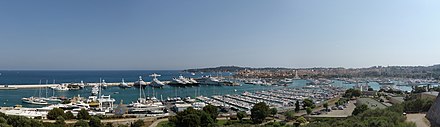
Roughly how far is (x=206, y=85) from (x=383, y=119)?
50.7 meters

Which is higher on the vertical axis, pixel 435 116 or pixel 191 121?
pixel 435 116

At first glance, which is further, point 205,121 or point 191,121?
point 205,121

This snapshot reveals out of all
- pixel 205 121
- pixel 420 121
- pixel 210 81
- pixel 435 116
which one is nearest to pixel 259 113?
pixel 205 121

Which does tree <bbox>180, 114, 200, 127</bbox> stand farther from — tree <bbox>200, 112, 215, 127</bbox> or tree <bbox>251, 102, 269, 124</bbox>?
tree <bbox>251, 102, 269, 124</bbox>

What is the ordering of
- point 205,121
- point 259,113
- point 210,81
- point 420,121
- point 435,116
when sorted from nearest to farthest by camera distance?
point 435,116 → point 420,121 → point 205,121 → point 259,113 → point 210,81

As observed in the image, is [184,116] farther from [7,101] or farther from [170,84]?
[170,84]

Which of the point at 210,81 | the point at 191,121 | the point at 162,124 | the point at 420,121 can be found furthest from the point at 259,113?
the point at 210,81

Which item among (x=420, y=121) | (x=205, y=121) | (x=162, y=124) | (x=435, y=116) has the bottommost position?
(x=162, y=124)

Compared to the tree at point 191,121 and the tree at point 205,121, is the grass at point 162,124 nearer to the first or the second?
the tree at point 191,121

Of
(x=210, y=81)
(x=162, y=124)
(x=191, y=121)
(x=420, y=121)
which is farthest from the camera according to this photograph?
(x=210, y=81)

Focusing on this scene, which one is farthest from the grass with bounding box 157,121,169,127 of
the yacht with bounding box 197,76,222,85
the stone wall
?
the yacht with bounding box 197,76,222,85

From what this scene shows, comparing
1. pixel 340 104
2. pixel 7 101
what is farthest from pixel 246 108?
pixel 7 101

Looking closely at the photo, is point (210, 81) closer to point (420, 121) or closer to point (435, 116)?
point (420, 121)

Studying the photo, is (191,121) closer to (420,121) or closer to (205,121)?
(205,121)
